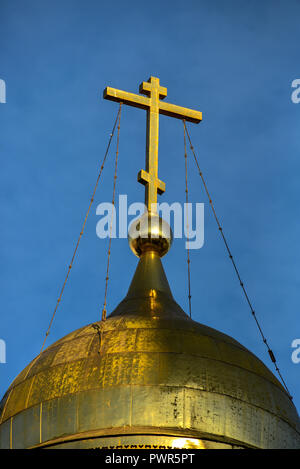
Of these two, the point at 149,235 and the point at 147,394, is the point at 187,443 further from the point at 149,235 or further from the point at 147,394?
the point at 149,235

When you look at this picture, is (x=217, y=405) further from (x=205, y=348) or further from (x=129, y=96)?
(x=129, y=96)

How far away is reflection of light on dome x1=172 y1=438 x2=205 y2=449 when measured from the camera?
23625 millimetres

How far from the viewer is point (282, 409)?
2547cm

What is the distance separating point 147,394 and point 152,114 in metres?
7.90

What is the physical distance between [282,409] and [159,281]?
14.2 feet

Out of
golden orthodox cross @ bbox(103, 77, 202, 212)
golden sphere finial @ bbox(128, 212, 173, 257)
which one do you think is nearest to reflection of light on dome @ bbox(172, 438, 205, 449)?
golden sphere finial @ bbox(128, 212, 173, 257)

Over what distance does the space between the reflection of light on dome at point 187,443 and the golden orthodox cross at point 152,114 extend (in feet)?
21.9

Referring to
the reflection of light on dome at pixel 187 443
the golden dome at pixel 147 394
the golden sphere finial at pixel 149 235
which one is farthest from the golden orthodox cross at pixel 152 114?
the reflection of light on dome at pixel 187 443

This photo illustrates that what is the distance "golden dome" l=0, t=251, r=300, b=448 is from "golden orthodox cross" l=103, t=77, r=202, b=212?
12.6 feet

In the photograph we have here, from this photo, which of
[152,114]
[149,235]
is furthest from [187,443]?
[152,114]
